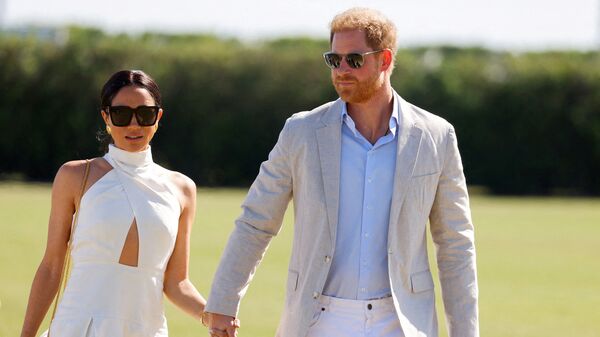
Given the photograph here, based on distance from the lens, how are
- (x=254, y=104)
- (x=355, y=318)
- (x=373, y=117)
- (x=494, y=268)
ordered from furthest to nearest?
(x=254, y=104)
(x=494, y=268)
(x=373, y=117)
(x=355, y=318)

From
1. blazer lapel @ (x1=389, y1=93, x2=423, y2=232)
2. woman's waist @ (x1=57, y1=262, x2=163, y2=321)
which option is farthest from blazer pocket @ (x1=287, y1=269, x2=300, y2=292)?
woman's waist @ (x1=57, y1=262, x2=163, y2=321)

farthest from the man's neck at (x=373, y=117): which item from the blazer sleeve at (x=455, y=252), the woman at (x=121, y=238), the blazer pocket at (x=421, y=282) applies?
the woman at (x=121, y=238)

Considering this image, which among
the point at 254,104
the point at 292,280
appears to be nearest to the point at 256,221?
the point at 292,280

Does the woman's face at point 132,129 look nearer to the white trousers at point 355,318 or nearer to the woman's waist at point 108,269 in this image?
the woman's waist at point 108,269

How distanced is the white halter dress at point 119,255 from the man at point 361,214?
274 mm

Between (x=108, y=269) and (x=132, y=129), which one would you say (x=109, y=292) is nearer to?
(x=108, y=269)

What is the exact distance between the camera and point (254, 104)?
50188 mm

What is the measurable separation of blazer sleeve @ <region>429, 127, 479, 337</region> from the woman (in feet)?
3.37

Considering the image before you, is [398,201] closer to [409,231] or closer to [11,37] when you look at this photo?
[409,231]

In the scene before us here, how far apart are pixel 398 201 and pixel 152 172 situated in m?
1.05

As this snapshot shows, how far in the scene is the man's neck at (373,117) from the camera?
17.4 feet

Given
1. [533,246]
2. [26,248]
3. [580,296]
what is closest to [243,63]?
[533,246]

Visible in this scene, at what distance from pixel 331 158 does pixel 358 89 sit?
0.32 meters

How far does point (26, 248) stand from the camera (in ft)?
63.4
